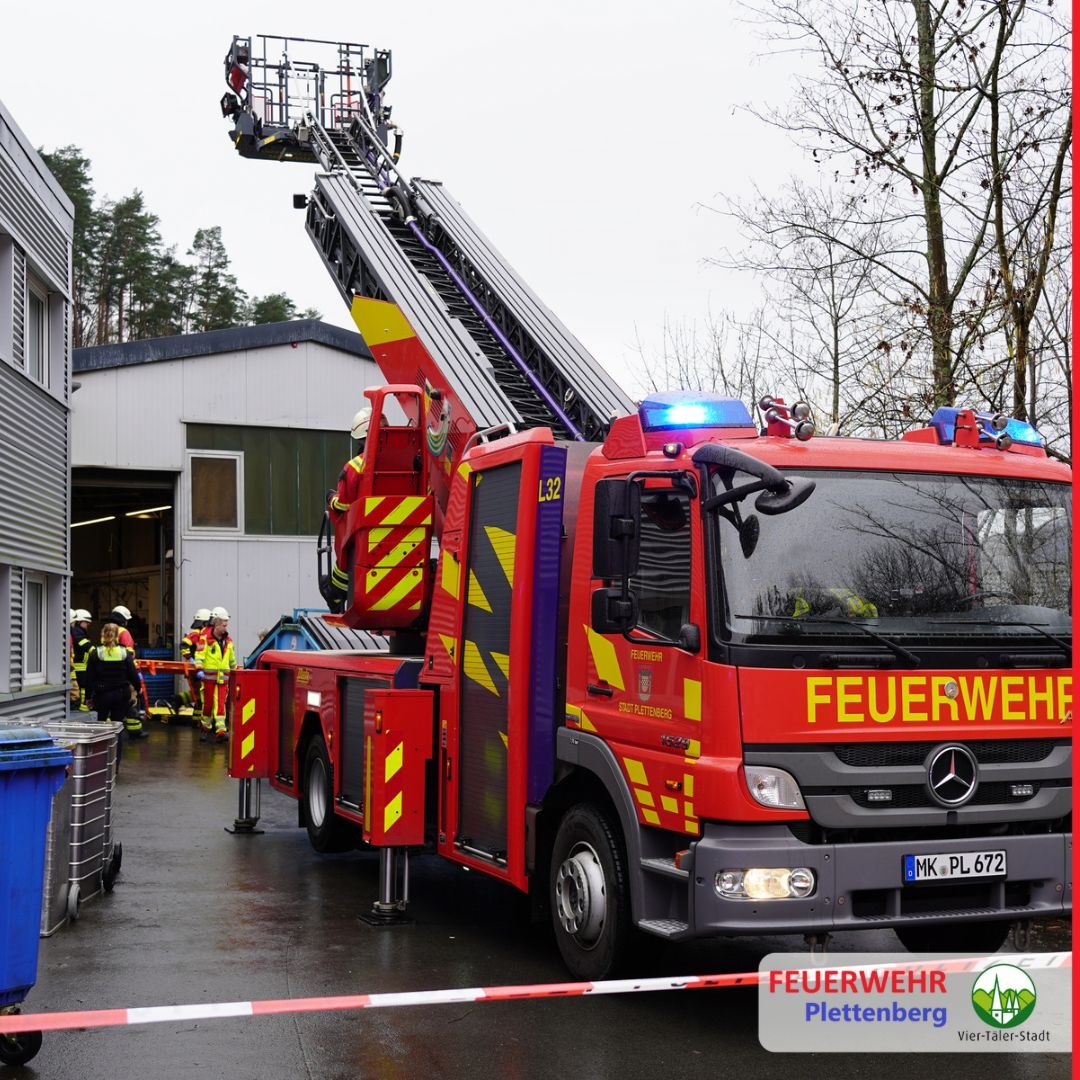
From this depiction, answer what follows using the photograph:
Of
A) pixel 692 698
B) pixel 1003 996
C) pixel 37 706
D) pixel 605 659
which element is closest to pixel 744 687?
pixel 692 698

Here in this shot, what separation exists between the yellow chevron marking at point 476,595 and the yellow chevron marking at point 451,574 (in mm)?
128

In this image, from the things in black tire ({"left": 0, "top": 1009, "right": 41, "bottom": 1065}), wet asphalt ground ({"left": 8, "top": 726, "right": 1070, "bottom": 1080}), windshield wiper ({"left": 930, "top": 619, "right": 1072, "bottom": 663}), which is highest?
windshield wiper ({"left": 930, "top": 619, "right": 1072, "bottom": 663})

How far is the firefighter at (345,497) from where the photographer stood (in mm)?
9344

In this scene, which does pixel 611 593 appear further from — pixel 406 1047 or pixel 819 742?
pixel 406 1047

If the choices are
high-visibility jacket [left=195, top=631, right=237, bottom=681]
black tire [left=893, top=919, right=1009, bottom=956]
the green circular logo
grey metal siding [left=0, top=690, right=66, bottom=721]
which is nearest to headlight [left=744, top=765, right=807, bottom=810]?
the green circular logo

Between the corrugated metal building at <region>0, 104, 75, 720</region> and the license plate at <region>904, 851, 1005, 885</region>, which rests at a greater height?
the corrugated metal building at <region>0, 104, 75, 720</region>

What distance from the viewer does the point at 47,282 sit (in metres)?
17.1

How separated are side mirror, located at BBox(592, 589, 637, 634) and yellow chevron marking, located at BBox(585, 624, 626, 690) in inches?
11.2

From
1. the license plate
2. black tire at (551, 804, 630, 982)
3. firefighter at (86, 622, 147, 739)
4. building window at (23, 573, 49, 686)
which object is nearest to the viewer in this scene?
the license plate

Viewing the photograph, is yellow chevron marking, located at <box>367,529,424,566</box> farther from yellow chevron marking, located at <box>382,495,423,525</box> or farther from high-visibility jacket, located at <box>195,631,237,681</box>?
high-visibility jacket, located at <box>195,631,237,681</box>

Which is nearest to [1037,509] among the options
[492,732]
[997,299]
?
[492,732]

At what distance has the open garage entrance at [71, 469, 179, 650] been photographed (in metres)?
29.7

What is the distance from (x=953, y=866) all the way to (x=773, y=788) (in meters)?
0.82

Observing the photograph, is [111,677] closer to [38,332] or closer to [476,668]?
[38,332]
